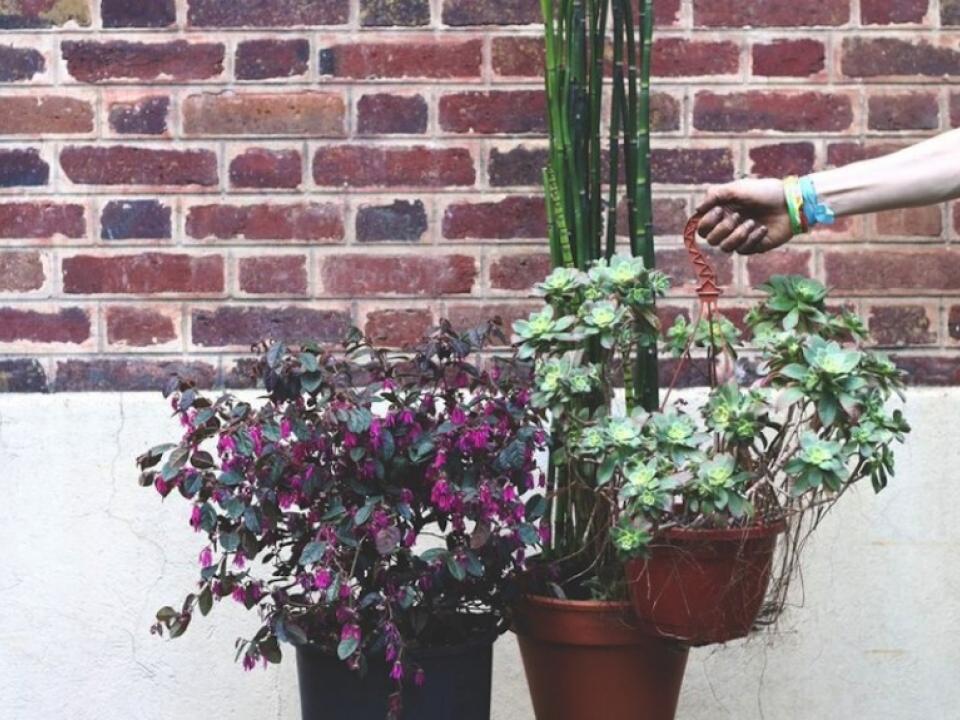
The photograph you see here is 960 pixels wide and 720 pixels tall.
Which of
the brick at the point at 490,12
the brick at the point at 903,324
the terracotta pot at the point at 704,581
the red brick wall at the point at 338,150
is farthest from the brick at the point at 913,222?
the terracotta pot at the point at 704,581

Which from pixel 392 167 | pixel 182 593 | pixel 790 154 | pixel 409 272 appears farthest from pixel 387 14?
pixel 182 593

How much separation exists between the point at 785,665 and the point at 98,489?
4.74 feet

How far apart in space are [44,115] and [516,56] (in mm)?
956

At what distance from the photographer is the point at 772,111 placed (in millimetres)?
2943

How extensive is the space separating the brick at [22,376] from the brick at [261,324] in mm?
321

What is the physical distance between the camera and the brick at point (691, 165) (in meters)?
2.94

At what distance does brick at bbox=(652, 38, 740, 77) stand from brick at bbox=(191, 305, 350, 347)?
812 mm

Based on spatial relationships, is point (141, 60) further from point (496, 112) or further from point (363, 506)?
point (363, 506)

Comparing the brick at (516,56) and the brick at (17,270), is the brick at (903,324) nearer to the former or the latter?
the brick at (516,56)

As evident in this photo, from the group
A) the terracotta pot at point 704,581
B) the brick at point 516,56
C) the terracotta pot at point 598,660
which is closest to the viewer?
the terracotta pot at point 704,581

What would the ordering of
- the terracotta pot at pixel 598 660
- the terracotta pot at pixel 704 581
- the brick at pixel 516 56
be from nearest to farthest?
the terracotta pot at pixel 704 581
the terracotta pot at pixel 598 660
the brick at pixel 516 56

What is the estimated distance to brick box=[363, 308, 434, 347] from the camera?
2.95 meters

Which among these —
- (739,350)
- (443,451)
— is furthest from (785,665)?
(443,451)

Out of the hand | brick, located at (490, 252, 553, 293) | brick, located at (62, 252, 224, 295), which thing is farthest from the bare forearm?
brick, located at (62, 252, 224, 295)
